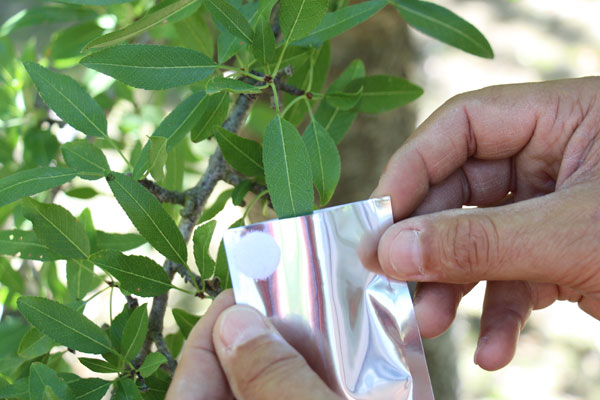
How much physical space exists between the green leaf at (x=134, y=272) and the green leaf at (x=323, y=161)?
23 centimetres

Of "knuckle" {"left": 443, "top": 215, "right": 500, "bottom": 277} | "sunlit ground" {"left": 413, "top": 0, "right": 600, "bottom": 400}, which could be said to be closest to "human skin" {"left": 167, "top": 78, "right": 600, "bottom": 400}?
"knuckle" {"left": 443, "top": 215, "right": 500, "bottom": 277}

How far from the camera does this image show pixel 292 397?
60 cm

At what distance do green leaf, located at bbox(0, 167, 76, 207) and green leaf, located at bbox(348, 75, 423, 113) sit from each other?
429 mm

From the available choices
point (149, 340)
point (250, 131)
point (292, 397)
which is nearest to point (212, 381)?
point (292, 397)

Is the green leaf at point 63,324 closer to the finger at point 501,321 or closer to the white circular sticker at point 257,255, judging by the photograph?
the white circular sticker at point 257,255

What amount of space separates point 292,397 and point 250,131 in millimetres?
843

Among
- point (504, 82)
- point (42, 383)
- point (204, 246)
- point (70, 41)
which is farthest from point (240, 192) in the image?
point (504, 82)

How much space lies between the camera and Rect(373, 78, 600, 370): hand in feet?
2.22

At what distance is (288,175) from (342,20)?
0.27m

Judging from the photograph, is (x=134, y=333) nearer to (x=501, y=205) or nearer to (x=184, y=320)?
(x=184, y=320)

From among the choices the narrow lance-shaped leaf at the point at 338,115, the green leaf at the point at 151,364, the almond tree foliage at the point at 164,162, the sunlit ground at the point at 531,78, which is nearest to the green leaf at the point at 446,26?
the almond tree foliage at the point at 164,162

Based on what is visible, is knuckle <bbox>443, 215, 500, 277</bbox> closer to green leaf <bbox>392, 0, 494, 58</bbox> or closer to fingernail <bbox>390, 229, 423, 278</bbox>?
fingernail <bbox>390, 229, 423, 278</bbox>

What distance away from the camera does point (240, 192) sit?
0.92m

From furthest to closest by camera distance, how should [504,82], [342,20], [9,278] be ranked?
1. [504,82]
2. [9,278]
3. [342,20]
